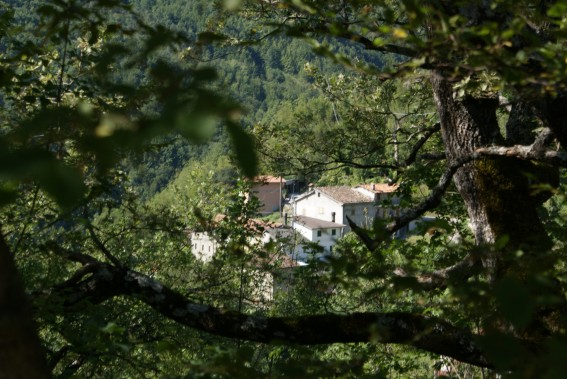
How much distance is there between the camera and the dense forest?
0.99 metres

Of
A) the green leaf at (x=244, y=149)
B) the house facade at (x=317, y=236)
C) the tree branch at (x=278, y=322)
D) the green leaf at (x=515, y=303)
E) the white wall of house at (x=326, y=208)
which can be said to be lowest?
the tree branch at (x=278, y=322)

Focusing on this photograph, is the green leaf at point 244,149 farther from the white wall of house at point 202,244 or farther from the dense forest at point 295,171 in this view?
the white wall of house at point 202,244

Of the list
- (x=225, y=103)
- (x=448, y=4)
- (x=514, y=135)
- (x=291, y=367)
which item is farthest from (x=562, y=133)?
(x=225, y=103)

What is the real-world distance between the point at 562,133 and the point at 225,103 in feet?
8.51

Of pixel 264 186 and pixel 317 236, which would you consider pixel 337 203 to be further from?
pixel 264 186

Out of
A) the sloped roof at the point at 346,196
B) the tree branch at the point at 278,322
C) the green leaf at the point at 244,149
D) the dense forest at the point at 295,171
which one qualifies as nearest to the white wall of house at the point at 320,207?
the sloped roof at the point at 346,196

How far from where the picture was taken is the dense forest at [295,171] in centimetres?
99

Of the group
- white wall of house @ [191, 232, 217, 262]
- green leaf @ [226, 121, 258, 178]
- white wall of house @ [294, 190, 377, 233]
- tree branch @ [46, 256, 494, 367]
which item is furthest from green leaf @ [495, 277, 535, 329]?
white wall of house @ [294, 190, 377, 233]

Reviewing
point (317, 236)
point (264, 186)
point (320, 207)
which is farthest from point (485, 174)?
point (320, 207)

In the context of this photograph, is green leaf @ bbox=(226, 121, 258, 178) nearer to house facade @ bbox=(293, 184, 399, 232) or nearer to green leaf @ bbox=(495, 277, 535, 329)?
green leaf @ bbox=(495, 277, 535, 329)

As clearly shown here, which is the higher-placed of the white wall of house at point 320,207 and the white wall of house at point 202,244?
the white wall of house at point 320,207

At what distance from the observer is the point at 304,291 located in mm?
5941

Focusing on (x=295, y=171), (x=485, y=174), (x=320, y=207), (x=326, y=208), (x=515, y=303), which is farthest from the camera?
(x=320, y=207)

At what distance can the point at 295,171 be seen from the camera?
648cm
